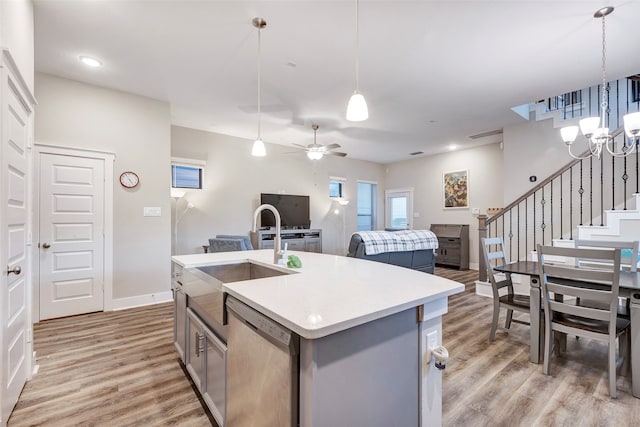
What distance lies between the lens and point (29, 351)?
216cm

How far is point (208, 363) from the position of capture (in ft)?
5.46

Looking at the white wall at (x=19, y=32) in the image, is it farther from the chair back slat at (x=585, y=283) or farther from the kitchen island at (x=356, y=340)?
the chair back slat at (x=585, y=283)

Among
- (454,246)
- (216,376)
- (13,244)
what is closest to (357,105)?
(216,376)

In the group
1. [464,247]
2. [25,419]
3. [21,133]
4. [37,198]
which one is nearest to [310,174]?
[464,247]

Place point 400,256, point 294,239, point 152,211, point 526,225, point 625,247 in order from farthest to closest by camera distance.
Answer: point 294,239, point 526,225, point 400,256, point 152,211, point 625,247

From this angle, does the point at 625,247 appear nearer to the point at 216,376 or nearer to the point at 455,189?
the point at 216,376

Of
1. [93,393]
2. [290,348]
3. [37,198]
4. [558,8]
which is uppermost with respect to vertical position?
[558,8]

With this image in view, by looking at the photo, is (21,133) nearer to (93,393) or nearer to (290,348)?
(93,393)

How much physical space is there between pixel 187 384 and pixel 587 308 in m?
2.98

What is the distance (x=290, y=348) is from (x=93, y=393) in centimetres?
201

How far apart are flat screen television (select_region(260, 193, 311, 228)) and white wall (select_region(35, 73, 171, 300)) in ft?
7.74

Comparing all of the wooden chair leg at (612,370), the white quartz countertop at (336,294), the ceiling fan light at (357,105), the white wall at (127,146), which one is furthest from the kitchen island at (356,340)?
the white wall at (127,146)

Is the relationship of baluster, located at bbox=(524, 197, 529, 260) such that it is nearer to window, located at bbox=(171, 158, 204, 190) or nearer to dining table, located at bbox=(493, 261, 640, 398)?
dining table, located at bbox=(493, 261, 640, 398)

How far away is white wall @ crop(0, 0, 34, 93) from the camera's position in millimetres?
1644
